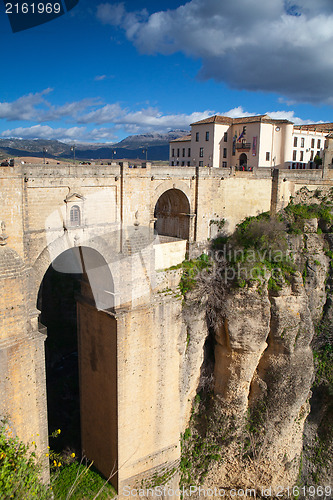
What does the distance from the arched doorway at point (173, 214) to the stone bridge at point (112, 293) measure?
0.05 m

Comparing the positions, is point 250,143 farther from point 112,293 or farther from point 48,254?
point 48,254

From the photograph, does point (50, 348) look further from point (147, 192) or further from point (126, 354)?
point (147, 192)

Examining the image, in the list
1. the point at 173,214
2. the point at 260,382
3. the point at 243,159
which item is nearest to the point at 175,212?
the point at 173,214

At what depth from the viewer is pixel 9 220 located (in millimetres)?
11656

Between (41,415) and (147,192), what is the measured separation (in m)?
7.88

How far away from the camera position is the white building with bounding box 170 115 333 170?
26359 mm

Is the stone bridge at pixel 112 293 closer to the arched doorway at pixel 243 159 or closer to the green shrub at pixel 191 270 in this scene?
the green shrub at pixel 191 270

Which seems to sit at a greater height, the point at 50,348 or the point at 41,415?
the point at 41,415

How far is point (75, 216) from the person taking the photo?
1352 cm

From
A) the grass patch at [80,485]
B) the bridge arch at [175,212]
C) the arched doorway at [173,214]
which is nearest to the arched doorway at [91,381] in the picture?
the grass patch at [80,485]

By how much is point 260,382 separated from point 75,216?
10507 millimetres

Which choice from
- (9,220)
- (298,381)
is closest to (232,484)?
(298,381)

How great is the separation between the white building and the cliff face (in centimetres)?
988

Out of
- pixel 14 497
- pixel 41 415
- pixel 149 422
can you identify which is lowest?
pixel 149 422
